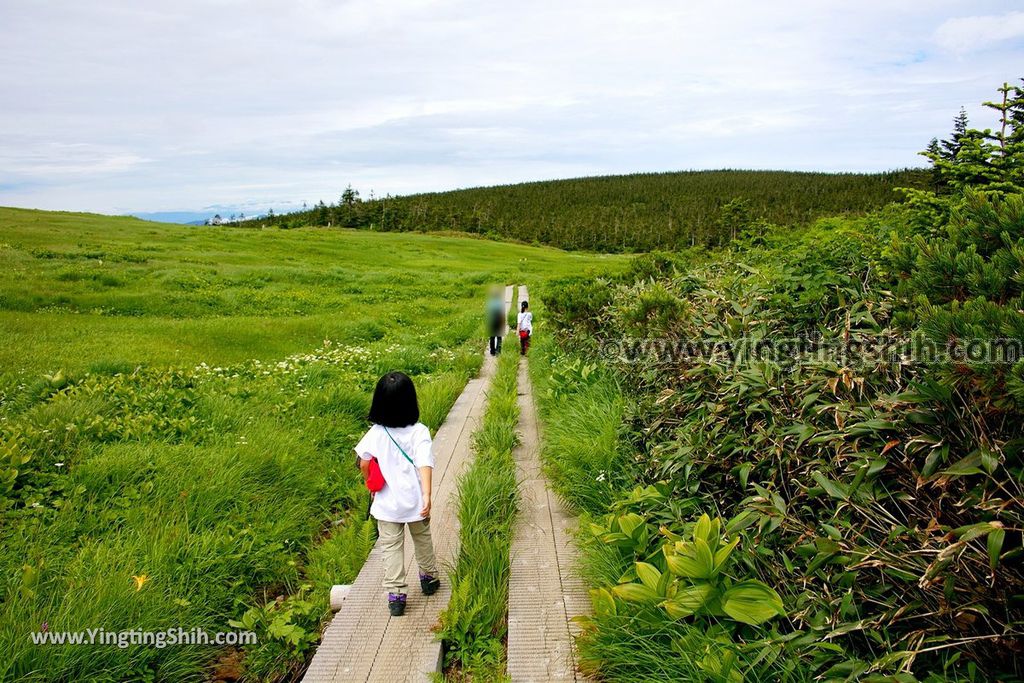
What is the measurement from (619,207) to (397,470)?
149m

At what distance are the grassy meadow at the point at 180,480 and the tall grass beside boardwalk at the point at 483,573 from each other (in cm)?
90

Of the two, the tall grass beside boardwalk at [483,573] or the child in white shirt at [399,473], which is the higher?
the child in white shirt at [399,473]

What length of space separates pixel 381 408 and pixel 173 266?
84.5ft

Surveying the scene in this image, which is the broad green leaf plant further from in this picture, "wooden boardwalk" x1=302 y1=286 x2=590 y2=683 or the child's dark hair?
the child's dark hair

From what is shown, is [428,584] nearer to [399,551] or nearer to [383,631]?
[399,551]

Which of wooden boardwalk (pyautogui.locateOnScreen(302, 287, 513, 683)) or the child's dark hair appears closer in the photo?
wooden boardwalk (pyautogui.locateOnScreen(302, 287, 513, 683))

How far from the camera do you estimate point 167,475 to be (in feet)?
15.7

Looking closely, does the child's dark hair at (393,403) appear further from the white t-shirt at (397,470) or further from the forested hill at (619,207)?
the forested hill at (619,207)

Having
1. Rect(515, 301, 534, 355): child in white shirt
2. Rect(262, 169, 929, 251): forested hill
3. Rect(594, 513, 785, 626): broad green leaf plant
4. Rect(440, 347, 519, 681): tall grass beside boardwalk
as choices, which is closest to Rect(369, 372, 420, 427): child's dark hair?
Rect(440, 347, 519, 681): tall grass beside boardwalk

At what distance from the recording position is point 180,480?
186 inches

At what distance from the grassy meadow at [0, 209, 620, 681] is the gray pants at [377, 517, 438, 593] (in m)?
0.60

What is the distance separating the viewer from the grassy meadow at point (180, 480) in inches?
127

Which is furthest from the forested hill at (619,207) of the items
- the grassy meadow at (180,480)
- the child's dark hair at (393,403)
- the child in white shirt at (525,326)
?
the child's dark hair at (393,403)

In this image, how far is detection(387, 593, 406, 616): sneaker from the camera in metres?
3.34
